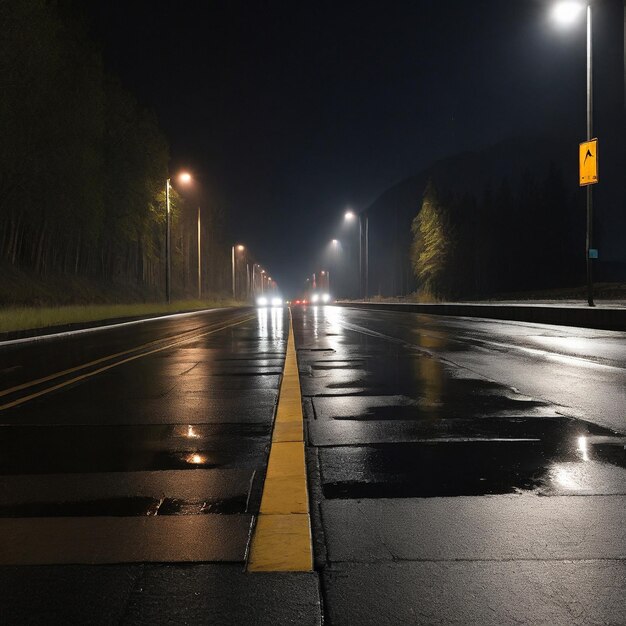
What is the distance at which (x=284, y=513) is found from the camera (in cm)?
398

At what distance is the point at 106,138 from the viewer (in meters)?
48.5

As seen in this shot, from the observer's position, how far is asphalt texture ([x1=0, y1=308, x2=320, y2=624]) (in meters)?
2.84

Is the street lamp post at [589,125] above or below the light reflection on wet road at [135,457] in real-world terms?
above

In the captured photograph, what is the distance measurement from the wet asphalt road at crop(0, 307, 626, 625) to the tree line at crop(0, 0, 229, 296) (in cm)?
2557

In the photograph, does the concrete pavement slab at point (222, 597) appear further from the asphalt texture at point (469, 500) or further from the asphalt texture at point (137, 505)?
the asphalt texture at point (469, 500)

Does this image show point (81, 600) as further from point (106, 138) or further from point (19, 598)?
point (106, 138)

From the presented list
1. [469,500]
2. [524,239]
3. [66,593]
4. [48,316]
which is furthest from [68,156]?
[524,239]

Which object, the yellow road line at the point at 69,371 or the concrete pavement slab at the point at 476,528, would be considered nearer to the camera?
the concrete pavement slab at the point at 476,528

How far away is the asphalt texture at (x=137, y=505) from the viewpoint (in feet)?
9.33

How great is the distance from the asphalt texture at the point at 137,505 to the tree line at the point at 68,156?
83.4 ft

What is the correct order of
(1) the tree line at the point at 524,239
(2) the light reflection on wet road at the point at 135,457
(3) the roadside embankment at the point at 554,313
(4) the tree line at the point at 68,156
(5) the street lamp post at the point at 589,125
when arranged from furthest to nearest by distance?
(1) the tree line at the point at 524,239
(4) the tree line at the point at 68,156
(5) the street lamp post at the point at 589,125
(3) the roadside embankment at the point at 554,313
(2) the light reflection on wet road at the point at 135,457

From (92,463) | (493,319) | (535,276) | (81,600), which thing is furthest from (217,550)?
(535,276)

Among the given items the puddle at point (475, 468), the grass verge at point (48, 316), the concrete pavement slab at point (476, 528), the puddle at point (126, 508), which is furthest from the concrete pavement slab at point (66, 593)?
the grass verge at point (48, 316)

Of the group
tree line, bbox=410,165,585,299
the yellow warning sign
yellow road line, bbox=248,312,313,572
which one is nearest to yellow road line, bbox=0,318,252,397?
yellow road line, bbox=248,312,313,572
